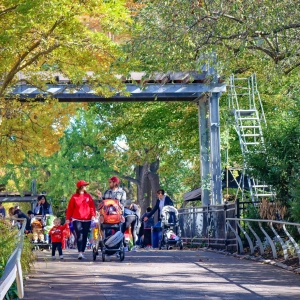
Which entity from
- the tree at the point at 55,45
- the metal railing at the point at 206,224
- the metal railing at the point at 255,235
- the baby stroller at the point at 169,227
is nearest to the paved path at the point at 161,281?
the metal railing at the point at 255,235

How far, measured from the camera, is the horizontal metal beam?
25922mm

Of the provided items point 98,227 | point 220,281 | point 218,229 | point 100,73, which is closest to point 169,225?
point 218,229

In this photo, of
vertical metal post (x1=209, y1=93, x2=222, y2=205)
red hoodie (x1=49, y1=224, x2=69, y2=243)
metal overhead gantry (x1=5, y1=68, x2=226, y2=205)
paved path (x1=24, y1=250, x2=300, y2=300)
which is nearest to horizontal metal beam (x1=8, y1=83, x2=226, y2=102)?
metal overhead gantry (x1=5, y1=68, x2=226, y2=205)

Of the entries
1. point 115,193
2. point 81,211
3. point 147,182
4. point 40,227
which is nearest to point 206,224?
point 40,227

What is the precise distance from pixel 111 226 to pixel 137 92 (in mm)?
10926

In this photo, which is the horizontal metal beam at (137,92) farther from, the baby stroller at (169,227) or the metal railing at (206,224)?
the baby stroller at (169,227)

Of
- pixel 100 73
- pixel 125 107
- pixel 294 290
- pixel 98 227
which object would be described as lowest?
pixel 294 290

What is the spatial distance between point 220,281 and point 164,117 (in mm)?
22094

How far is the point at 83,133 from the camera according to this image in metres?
51.5

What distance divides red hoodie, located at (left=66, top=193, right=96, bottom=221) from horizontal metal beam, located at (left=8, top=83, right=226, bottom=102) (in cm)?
885

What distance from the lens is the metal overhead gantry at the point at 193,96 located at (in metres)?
26.1

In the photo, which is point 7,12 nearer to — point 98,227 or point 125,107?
point 98,227

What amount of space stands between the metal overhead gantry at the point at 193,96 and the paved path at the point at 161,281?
1097 centimetres

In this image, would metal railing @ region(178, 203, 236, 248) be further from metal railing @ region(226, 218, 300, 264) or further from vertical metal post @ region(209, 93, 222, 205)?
vertical metal post @ region(209, 93, 222, 205)
